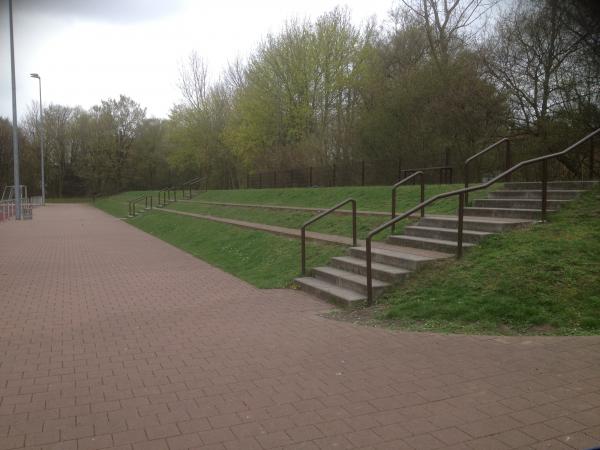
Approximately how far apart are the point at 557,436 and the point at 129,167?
66.0 m

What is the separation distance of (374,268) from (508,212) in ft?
8.80

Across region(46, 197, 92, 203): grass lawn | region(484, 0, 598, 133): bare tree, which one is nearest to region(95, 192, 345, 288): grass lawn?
region(484, 0, 598, 133): bare tree

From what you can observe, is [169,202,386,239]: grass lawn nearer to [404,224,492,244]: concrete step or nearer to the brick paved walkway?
[404,224,492,244]: concrete step

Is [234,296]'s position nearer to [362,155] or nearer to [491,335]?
[491,335]

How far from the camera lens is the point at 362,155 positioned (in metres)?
23.3

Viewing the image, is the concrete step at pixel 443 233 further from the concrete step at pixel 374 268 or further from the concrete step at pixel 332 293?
the concrete step at pixel 332 293

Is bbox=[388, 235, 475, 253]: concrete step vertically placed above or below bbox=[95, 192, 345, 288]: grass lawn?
above

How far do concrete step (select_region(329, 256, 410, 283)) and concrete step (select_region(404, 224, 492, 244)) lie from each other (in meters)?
1.21

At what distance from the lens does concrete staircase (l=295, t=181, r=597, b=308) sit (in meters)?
7.31

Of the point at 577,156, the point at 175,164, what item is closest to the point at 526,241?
the point at 577,156

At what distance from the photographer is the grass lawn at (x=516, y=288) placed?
555 cm

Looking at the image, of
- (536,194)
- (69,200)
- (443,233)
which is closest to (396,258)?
(443,233)

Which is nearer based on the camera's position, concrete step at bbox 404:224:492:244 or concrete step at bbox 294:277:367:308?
concrete step at bbox 294:277:367:308

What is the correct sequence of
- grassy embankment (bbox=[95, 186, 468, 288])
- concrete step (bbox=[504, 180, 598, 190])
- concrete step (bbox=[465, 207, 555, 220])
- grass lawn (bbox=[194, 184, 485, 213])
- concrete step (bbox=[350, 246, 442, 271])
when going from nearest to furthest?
concrete step (bbox=[350, 246, 442, 271]) → concrete step (bbox=[465, 207, 555, 220]) → concrete step (bbox=[504, 180, 598, 190]) → grassy embankment (bbox=[95, 186, 468, 288]) → grass lawn (bbox=[194, 184, 485, 213])
